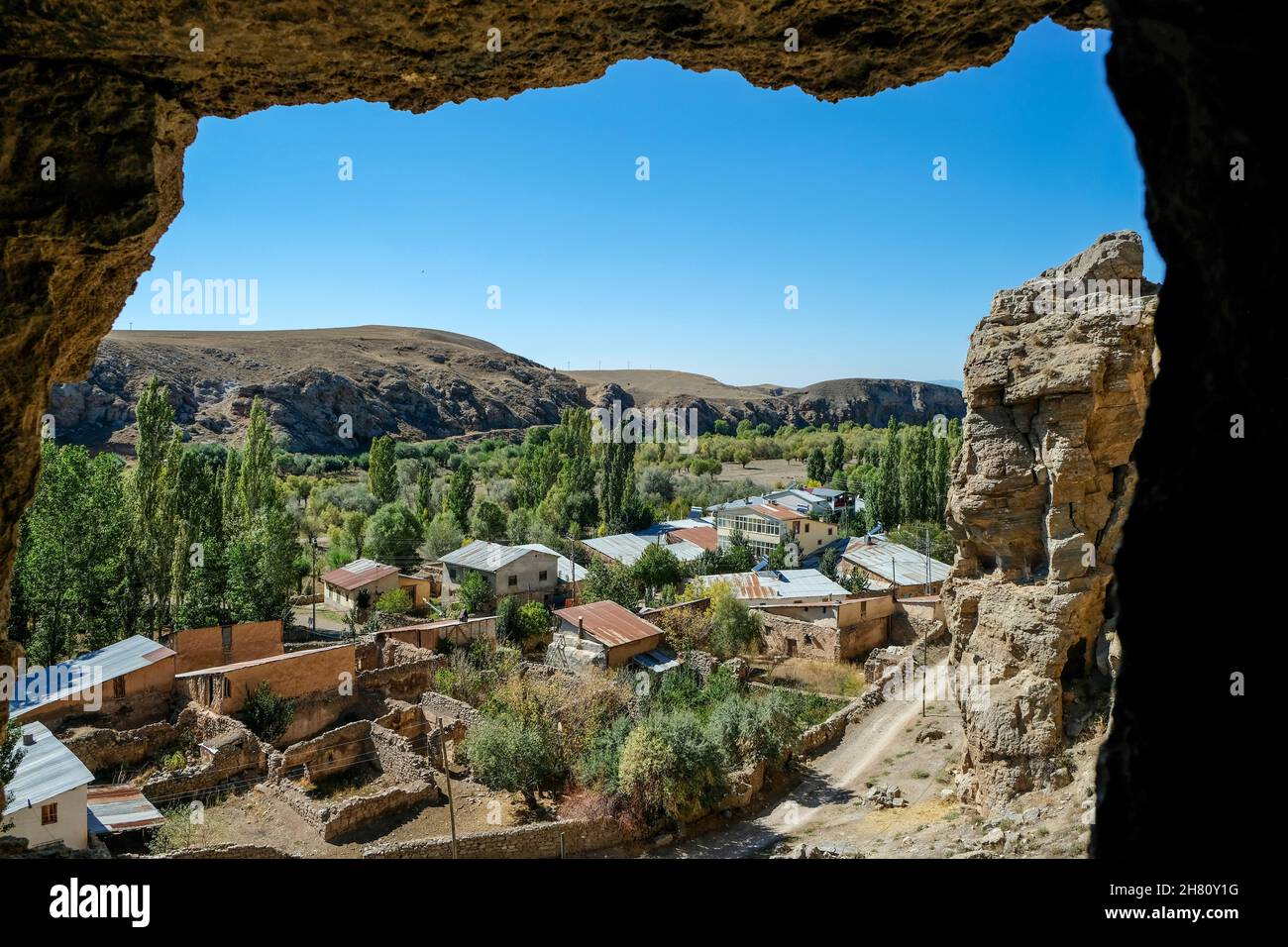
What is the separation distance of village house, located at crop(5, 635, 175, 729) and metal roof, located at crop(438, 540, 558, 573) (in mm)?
12875

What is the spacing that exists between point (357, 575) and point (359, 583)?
1184mm

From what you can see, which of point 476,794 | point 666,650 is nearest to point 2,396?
point 476,794

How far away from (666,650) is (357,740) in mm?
10578

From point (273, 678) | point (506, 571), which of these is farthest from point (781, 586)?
point (273, 678)

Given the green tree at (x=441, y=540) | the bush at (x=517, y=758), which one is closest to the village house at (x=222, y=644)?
the bush at (x=517, y=758)

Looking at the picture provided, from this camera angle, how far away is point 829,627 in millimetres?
27484

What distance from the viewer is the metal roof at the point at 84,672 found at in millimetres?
18547

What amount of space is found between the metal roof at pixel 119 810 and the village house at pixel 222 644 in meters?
6.97

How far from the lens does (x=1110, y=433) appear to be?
11.3 metres

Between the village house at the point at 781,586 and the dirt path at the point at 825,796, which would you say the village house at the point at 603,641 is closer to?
the village house at the point at 781,586

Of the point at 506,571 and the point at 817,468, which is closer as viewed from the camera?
the point at 506,571

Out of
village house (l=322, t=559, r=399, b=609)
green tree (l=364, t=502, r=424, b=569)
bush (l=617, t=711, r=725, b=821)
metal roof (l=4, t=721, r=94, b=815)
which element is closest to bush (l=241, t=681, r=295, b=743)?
metal roof (l=4, t=721, r=94, b=815)

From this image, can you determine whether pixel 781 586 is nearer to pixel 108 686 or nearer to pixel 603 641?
pixel 603 641
